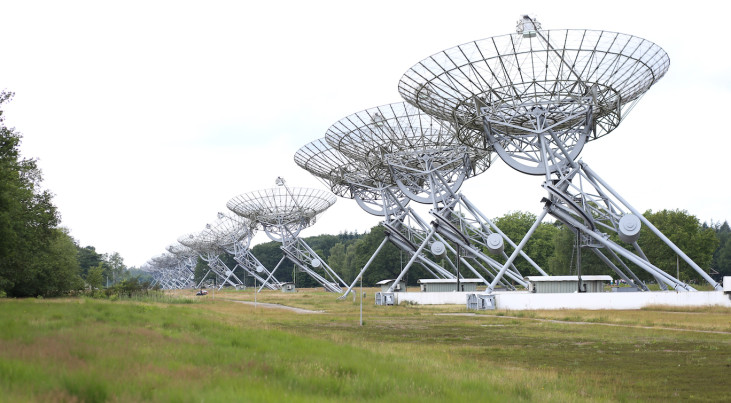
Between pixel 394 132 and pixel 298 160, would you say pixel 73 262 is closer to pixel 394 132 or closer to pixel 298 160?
pixel 298 160

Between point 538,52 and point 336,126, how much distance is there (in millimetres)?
21451

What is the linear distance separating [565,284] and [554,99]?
1342 cm

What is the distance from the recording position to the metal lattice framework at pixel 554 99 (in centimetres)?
3459

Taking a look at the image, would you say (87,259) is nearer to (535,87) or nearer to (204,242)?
(204,242)

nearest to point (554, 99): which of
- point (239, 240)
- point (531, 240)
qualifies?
point (531, 240)

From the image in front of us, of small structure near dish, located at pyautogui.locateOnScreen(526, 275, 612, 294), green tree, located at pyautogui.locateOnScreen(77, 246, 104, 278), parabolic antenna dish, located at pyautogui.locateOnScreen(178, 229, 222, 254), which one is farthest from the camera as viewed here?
green tree, located at pyautogui.locateOnScreen(77, 246, 104, 278)

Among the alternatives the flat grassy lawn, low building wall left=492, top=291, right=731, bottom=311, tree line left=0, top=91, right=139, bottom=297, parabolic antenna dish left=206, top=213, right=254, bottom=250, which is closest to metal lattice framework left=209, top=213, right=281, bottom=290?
parabolic antenna dish left=206, top=213, right=254, bottom=250

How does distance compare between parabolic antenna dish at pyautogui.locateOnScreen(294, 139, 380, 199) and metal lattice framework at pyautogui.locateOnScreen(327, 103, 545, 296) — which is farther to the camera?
parabolic antenna dish at pyautogui.locateOnScreen(294, 139, 380, 199)

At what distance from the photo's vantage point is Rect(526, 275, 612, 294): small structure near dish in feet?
135

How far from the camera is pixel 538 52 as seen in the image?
115 feet

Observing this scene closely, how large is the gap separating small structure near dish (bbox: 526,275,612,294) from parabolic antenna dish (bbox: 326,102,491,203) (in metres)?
11.5

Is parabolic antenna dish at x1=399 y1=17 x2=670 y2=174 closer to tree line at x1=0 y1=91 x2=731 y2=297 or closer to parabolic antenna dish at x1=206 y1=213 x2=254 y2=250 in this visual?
tree line at x1=0 y1=91 x2=731 y2=297

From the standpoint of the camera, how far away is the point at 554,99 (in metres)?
37.3

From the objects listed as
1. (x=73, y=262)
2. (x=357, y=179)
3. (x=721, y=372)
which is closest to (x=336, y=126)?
(x=357, y=179)
